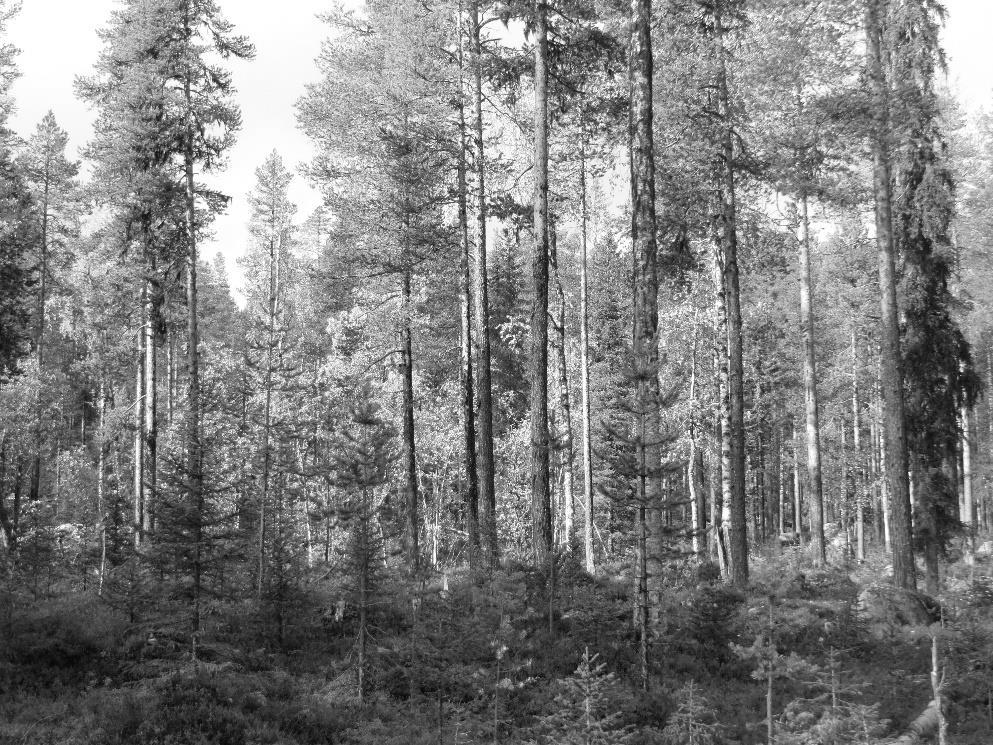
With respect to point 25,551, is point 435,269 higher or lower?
higher

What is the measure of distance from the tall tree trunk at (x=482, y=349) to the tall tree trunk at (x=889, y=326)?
7981mm

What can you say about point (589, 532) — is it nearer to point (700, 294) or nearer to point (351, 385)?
point (700, 294)

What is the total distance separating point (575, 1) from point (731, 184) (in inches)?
204

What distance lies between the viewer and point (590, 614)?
12.7 metres

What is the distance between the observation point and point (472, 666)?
1123 cm

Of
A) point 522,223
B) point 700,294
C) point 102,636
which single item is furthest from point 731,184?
point 102,636

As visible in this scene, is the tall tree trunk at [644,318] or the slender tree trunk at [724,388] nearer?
the tall tree trunk at [644,318]

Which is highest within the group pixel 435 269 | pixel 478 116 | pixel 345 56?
pixel 345 56

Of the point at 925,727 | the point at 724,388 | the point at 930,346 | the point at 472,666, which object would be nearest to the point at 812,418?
the point at 930,346

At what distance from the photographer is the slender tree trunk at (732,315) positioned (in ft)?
50.5

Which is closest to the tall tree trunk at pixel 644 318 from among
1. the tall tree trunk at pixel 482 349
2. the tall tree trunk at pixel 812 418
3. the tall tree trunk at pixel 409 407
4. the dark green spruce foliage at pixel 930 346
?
the tall tree trunk at pixel 482 349

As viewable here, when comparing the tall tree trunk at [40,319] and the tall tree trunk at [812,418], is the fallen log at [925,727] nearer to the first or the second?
the tall tree trunk at [812,418]

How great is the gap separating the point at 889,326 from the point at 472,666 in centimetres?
1065

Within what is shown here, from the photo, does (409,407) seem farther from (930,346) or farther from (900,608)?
(930,346)
